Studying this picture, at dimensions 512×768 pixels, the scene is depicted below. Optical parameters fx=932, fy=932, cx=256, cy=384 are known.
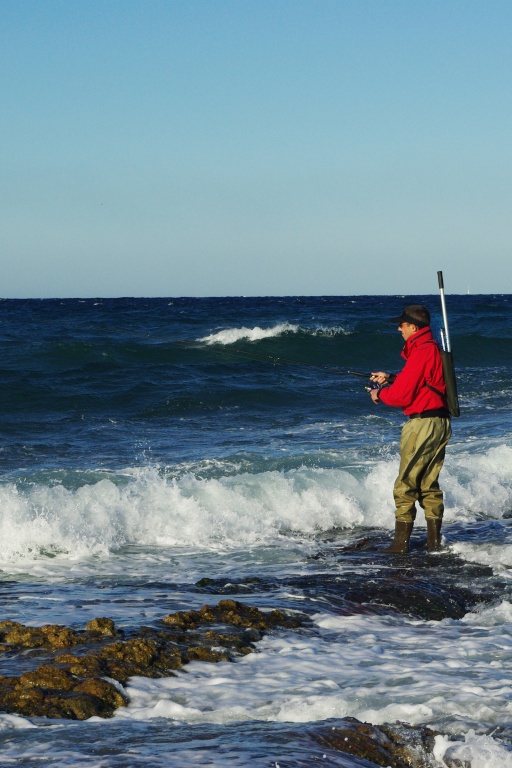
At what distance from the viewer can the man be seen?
684cm

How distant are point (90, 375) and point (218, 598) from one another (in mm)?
13918

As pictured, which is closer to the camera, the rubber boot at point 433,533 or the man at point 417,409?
the man at point 417,409

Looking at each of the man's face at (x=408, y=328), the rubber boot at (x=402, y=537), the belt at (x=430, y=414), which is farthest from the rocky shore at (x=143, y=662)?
the man's face at (x=408, y=328)

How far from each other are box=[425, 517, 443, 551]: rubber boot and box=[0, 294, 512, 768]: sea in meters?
0.12

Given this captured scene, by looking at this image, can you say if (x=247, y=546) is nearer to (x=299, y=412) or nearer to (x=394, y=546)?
(x=394, y=546)

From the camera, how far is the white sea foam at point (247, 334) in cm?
3057

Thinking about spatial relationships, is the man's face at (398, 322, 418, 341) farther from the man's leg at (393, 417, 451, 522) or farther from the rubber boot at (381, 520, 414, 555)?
the rubber boot at (381, 520, 414, 555)

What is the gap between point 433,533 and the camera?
725cm

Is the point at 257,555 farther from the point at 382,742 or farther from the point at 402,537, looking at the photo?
the point at 382,742

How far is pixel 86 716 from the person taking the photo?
143 inches

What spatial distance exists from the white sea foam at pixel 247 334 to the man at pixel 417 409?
23.1 meters

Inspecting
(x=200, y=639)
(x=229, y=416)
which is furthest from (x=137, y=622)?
(x=229, y=416)

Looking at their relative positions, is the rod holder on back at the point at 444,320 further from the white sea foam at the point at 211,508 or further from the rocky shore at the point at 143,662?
the rocky shore at the point at 143,662

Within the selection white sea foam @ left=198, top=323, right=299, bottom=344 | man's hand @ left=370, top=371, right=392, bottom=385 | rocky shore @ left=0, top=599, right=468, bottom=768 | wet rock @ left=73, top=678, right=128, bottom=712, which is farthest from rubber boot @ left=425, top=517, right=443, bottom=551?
white sea foam @ left=198, top=323, right=299, bottom=344
